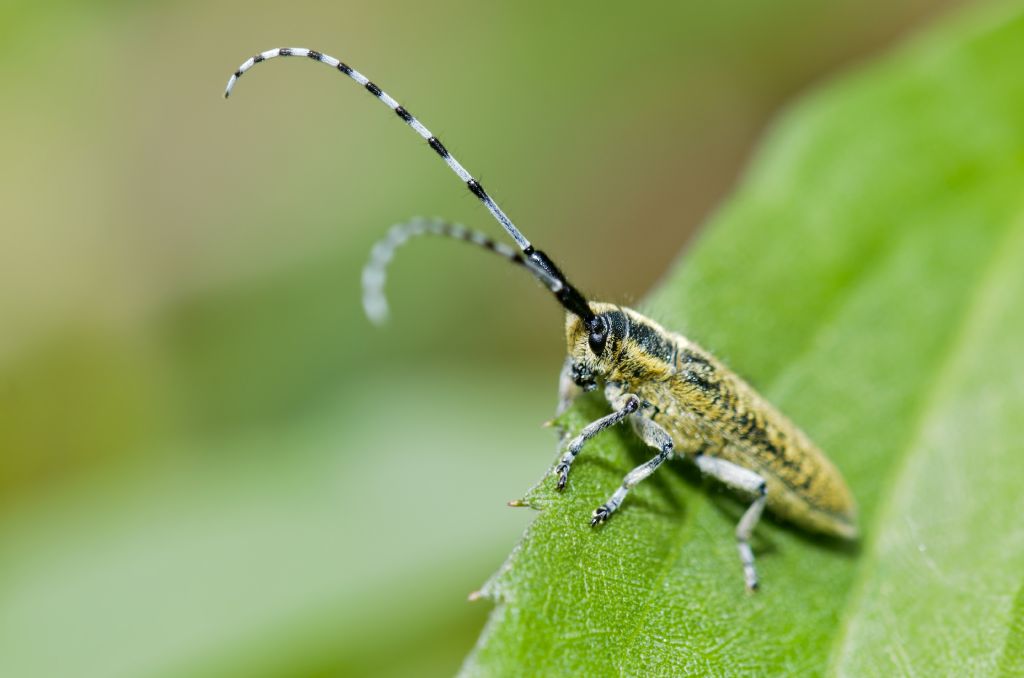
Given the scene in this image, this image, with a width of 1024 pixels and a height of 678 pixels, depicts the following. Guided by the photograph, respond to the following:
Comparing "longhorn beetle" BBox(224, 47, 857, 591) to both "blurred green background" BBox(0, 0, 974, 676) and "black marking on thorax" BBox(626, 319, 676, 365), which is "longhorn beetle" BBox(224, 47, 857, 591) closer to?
"black marking on thorax" BBox(626, 319, 676, 365)

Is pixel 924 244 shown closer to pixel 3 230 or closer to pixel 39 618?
pixel 39 618

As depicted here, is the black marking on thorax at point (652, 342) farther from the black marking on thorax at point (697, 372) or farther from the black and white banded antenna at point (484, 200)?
the black and white banded antenna at point (484, 200)

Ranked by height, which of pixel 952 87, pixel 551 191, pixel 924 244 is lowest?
pixel 924 244

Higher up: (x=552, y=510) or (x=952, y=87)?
(x=952, y=87)

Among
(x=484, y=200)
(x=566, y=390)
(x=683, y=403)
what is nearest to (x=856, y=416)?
(x=683, y=403)

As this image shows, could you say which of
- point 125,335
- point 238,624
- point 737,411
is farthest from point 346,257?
point 737,411

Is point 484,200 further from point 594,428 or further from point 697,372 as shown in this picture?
point 697,372
